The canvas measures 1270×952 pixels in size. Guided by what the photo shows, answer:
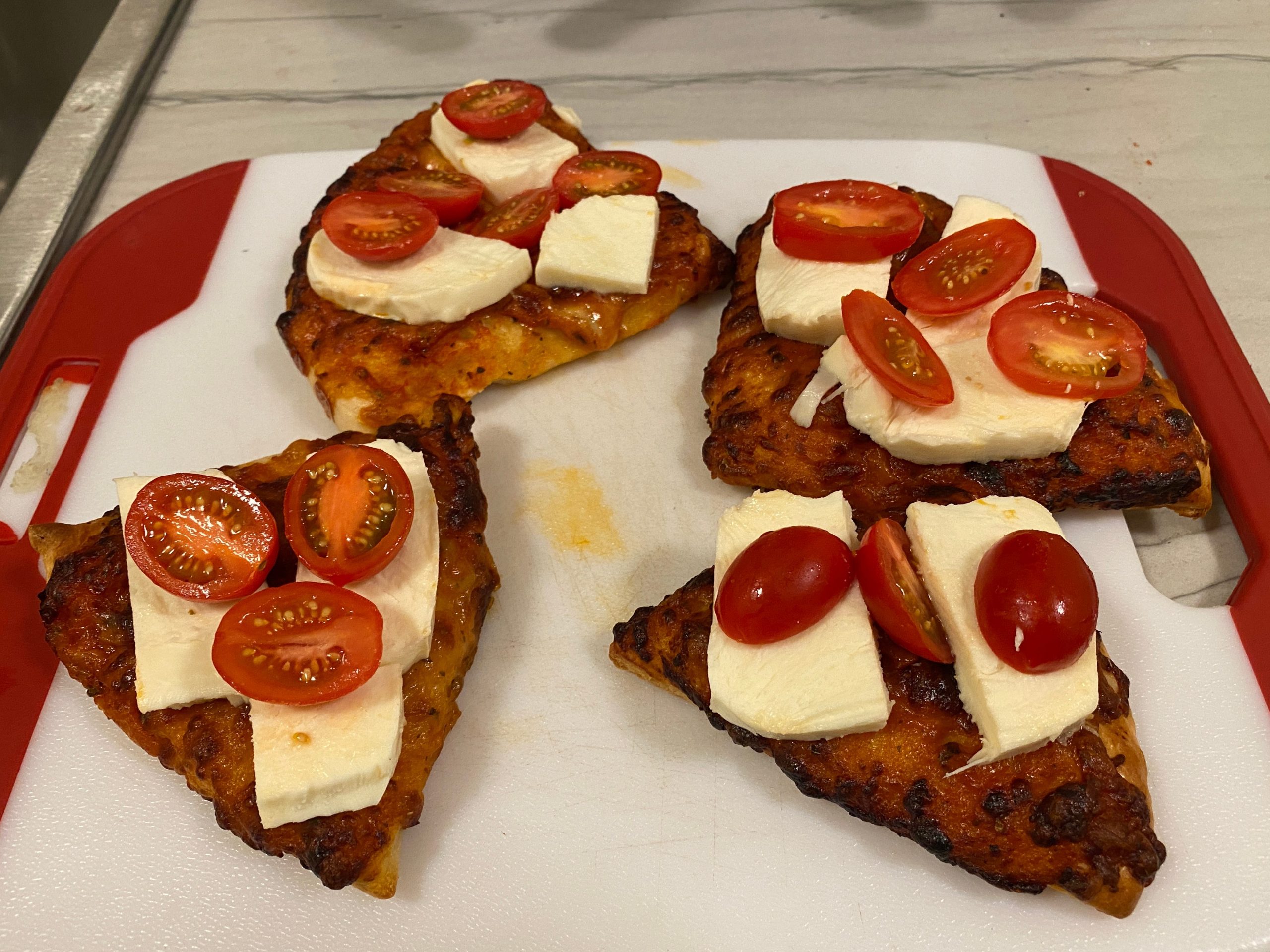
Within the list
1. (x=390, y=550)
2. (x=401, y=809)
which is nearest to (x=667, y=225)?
(x=390, y=550)

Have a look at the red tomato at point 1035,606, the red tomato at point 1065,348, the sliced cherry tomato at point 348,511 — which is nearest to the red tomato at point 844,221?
the red tomato at point 1065,348

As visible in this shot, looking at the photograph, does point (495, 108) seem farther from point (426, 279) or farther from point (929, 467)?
point (929, 467)

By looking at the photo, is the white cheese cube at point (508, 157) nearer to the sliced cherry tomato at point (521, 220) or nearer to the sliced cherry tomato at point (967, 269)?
the sliced cherry tomato at point (521, 220)

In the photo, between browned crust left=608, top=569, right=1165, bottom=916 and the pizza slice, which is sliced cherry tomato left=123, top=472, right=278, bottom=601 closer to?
the pizza slice

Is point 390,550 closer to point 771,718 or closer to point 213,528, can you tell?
point 213,528

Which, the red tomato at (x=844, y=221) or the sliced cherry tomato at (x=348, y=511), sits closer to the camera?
the sliced cherry tomato at (x=348, y=511)

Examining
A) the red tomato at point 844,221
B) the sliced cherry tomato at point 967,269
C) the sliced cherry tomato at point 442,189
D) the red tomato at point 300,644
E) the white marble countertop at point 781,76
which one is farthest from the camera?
the white marble countertop at point 781,76
